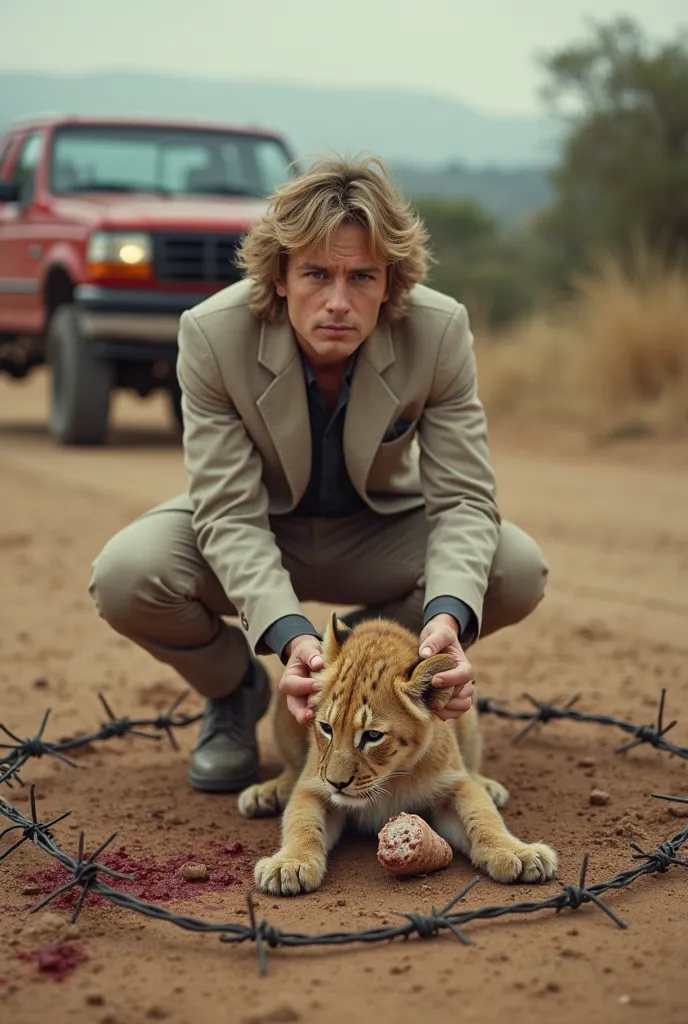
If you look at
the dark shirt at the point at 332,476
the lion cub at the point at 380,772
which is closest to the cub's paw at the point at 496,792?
the lion cub at the point at 380,772

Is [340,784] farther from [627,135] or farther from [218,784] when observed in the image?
[627,135]

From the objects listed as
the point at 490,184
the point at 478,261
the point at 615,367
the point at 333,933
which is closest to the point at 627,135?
the point at 615,367

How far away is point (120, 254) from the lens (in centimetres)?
1148

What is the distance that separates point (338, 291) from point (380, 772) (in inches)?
56.8

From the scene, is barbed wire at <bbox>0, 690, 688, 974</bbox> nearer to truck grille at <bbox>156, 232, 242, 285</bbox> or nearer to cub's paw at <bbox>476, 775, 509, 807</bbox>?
cub's paw at <bbox>476, 775, 509, 807</bbox>

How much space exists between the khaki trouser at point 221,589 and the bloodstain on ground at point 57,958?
4.66ft

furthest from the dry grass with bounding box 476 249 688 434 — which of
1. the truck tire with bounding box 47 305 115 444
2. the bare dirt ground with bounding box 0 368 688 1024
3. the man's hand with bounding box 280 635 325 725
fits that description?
the man's hand with bounding box 280 635 325 725

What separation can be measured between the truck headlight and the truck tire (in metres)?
0.59

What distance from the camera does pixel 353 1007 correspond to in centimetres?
279

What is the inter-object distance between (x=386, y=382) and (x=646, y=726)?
153 centimetres

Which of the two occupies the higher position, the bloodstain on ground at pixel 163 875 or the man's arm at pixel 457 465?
the man's arm at pixel 457 465

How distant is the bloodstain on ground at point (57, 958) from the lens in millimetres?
2975

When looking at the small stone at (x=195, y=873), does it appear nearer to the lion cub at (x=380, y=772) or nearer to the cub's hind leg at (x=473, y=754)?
the lion cub at (x=380, y=772)

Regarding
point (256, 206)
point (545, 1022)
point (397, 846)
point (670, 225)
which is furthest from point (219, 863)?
point (670, 225)
